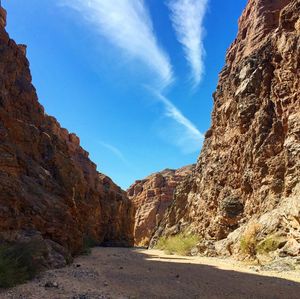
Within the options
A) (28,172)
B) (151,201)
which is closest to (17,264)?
(28,172)

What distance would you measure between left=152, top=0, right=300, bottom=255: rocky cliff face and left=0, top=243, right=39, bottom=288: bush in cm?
1165

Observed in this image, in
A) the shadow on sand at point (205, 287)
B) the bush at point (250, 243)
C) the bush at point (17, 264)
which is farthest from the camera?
the bush at point (250, 243)

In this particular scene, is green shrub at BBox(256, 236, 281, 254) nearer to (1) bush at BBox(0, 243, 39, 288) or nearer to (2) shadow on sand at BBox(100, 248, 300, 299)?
(2) shadow on sand at BBox(100, 248, 300, 299)

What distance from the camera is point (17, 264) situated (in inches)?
343

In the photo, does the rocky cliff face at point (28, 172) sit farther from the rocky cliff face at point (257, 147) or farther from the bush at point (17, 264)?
the rocky cliff face at point (257, 147)

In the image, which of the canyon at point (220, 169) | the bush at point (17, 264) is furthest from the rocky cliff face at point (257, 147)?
the bush at point (17, 264)

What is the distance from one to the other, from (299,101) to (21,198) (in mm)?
19367

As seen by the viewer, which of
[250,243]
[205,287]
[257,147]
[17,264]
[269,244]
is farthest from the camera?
[257,147]

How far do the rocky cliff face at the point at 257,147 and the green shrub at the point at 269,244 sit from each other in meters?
0.44

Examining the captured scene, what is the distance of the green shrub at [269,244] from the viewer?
17.2 metres

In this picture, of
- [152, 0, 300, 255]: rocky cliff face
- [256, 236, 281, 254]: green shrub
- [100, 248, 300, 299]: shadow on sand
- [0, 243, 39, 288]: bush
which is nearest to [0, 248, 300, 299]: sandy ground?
[100, 248, 300, 299]: shadow on sand

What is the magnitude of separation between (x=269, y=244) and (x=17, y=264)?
12.8m

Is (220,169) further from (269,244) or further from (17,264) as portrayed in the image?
(17,264)

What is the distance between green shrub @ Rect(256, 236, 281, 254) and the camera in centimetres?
1717
